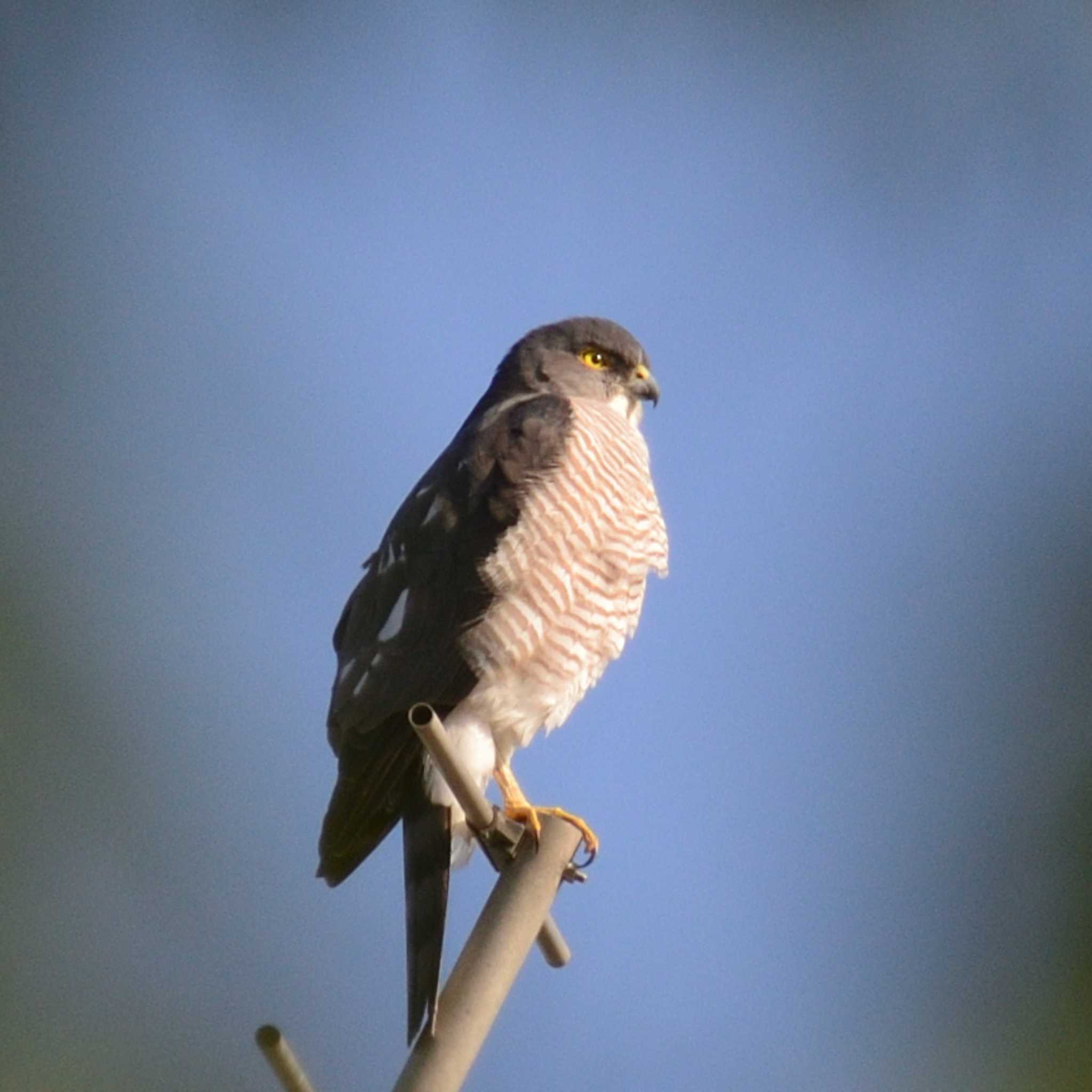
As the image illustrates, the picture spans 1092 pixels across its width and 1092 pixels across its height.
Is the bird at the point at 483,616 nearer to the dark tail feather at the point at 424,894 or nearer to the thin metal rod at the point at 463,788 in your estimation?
the dark tail feather at the point at 424,894

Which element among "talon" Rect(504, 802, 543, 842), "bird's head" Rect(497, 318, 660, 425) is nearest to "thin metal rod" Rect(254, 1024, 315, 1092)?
"talon" Rect(504, 802, 543, 842)

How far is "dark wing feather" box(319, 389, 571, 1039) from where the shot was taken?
261 cm

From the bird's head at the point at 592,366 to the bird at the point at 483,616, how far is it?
46cm

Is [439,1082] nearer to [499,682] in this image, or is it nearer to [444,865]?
[444,865]

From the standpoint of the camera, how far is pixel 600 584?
126 inches

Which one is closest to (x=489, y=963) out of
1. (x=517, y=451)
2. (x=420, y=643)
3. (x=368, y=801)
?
(x=368, y=801)

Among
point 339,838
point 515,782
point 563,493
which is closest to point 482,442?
point 563,493

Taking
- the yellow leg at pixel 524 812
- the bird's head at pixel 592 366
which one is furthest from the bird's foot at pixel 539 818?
the bird's head at pixel 592 366

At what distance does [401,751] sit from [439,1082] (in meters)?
1.02

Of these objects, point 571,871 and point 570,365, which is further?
point 570,365

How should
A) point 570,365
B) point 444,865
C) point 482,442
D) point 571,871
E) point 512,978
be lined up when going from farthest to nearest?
1. point 570,365
2. point 482,442
3. point 444,865
4. point 571,871
5. point 512,978

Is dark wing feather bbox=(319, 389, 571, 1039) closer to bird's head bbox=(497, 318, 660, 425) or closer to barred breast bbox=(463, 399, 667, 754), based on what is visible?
barred breast bbox=(463, 399, 667, 754)

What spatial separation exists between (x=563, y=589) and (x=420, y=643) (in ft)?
1.14

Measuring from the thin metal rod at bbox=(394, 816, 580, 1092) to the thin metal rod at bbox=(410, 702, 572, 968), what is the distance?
8 centimetres
